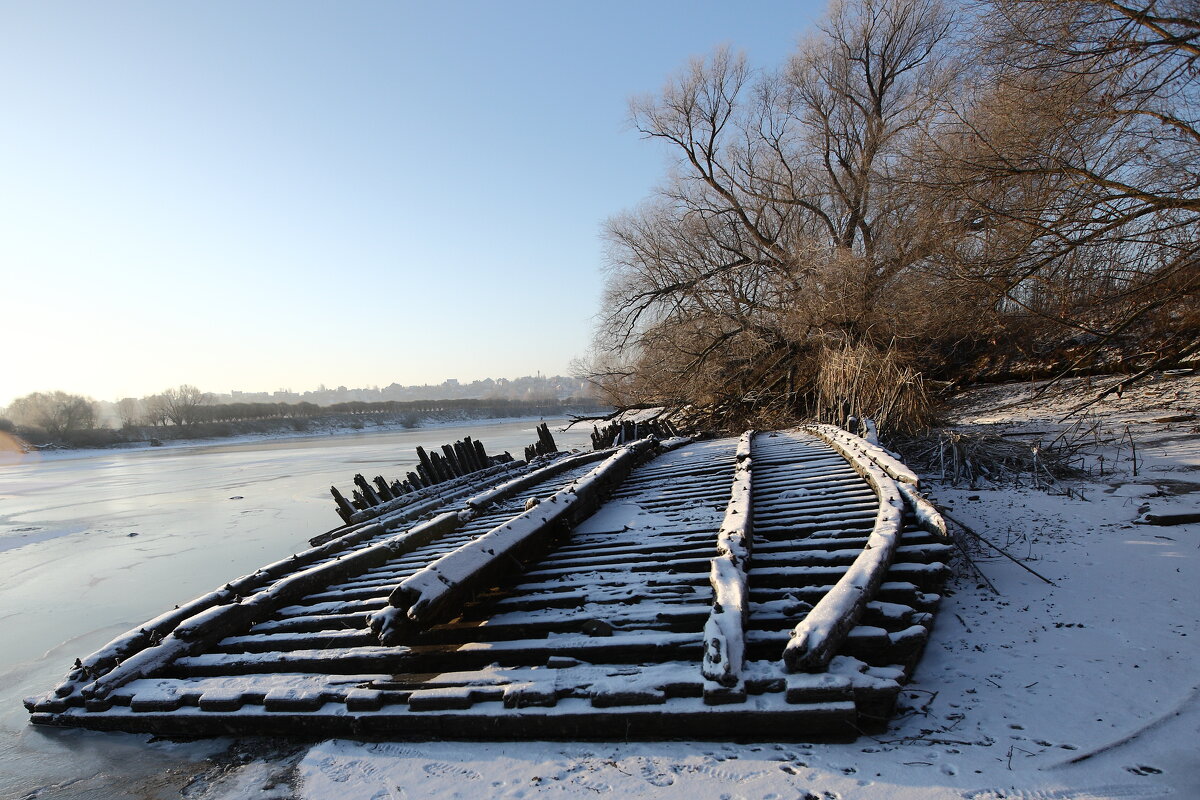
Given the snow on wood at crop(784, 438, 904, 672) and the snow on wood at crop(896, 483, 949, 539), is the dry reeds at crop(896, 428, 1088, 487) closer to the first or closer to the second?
the snow on wood at crop(896, 483, 949, 539)

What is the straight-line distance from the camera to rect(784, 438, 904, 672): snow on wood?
2703mm

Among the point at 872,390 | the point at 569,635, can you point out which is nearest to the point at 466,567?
the point at 569,635

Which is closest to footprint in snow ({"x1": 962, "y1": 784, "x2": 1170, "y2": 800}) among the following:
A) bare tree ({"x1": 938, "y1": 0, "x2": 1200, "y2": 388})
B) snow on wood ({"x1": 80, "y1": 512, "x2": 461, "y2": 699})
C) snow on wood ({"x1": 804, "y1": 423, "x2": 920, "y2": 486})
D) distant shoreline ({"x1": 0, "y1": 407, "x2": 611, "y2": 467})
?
snow on wood ({"x1": 804, "y1": 423, "x2": 920, "y2": 486})

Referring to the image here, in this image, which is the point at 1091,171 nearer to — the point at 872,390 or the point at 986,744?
the point at 872,390

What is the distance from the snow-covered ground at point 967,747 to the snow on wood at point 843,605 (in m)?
0.30

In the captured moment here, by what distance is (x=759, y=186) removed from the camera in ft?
76.0

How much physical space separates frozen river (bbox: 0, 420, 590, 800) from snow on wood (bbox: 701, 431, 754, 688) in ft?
7.45

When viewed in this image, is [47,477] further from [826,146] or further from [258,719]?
[826,146]

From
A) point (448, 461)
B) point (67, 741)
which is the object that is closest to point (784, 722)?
point (67, 741)

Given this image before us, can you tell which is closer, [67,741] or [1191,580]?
[67,741]

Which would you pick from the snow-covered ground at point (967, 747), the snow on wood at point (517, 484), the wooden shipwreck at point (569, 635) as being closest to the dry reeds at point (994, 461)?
the wooden shipwreck at point (569, 635)

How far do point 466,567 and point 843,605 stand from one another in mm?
1988

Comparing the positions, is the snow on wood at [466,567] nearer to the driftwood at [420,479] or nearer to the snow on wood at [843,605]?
the snow on wood at [843,605]

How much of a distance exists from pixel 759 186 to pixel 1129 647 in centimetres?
2177
